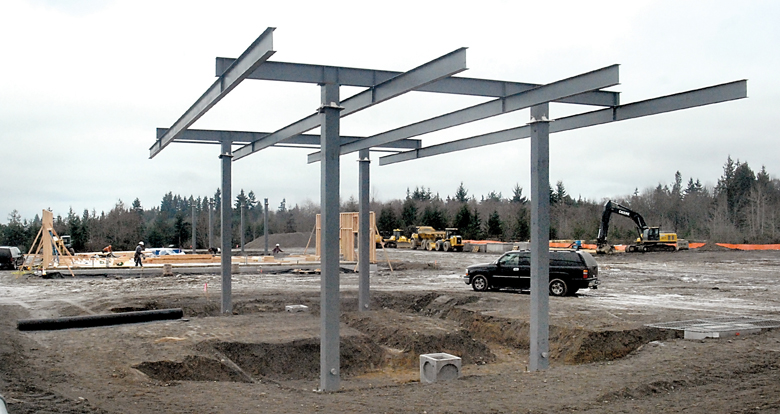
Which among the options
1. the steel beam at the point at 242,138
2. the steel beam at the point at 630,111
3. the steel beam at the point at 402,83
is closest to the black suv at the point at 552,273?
the steel beam at the point at 242,138

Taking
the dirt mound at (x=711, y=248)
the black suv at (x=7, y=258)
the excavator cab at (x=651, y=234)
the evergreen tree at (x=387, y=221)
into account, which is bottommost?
the dirt mound at (x=711, y=248)

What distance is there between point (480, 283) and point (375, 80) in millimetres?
14402

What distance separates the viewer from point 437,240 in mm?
61562

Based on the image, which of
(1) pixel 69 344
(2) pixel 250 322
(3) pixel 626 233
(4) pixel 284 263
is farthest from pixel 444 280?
(3) pixel 626 233

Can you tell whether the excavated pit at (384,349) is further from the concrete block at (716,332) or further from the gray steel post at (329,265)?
the gray steel post at (329,265)

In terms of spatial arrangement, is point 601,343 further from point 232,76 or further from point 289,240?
point 289,240

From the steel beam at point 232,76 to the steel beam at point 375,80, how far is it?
250 mm

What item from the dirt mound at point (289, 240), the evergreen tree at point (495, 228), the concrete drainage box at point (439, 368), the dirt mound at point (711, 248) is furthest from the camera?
the dirt mound at point (289, 240)

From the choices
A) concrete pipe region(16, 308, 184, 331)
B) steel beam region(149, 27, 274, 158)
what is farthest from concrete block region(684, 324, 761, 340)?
concrete pipe region(16, 308, 184, 331)

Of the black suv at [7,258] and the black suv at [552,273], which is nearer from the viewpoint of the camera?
the black suv at [552,273]

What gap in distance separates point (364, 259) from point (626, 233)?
5938 centimetres

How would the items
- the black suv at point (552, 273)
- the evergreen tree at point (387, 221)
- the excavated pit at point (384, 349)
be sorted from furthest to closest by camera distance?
the evergreen tree at point (387, 221) < the black suv at point (552, 273) < the excavated pit at point (384, 349)

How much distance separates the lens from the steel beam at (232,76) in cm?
776

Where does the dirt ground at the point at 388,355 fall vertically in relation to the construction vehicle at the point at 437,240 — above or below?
below
